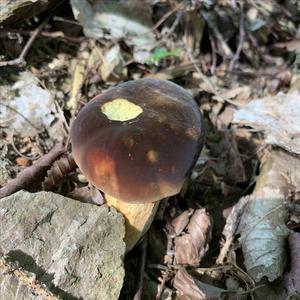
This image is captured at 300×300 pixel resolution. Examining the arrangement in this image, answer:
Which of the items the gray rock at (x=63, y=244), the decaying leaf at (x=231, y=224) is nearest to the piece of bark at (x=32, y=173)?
the gray rock at (x=63, y=244)

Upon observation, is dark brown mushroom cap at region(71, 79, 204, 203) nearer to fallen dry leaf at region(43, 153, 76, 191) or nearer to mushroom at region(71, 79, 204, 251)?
mushroom at region(71, 79, 204, 251)

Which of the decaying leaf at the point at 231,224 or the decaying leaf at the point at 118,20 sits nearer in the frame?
the decaying leaf at the point at 231,224

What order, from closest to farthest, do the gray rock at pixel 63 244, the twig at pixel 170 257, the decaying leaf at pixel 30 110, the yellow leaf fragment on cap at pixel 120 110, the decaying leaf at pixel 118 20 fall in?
the gray rock at pixel 63 244
the yellow leaf fragment on cap at pixel 120 110
the twig at pixel 170 257
the decaying leaf at pixel 30 110
the decaying leaf at pixel 118 20

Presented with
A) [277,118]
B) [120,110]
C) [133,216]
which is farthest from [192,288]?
[277,118]

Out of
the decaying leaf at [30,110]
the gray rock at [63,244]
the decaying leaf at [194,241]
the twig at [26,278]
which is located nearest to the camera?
the twig at [26,278]

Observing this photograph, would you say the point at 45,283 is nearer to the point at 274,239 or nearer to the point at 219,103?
the point at 274,239

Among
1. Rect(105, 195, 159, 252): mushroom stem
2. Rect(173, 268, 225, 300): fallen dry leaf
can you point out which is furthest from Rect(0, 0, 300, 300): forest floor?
Rect(105, 195, 159, 252): mushroom stem

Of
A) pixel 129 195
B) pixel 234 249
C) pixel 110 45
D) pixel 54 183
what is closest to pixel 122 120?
pixel 129 195

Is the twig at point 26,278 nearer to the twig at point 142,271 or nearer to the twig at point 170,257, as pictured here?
the twig at point 142,271
